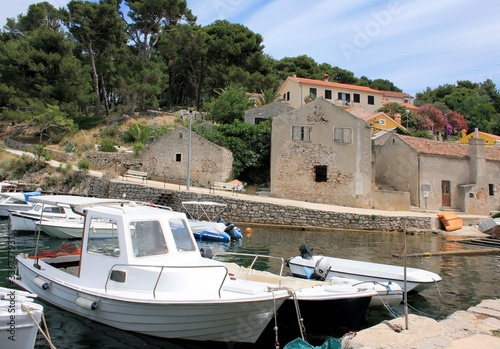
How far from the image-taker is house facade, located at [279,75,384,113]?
46.6 m

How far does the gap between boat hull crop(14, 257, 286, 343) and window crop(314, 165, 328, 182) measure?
23.1 meters

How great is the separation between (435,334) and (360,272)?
15.5ft

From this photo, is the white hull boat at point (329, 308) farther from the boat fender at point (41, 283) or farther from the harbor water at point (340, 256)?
the boat fender at point (41, 283)

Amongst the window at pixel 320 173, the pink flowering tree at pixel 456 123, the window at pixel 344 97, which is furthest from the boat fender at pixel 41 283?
the pink flowering tree at pixel 456 123

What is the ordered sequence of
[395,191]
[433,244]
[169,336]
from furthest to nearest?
[395,191] < [433,244] < [169,336]

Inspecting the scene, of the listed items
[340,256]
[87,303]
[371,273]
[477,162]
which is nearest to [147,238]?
[87,303]

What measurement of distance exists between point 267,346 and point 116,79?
42.3 m

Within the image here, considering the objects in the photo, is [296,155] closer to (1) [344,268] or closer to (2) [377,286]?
(1) [344,268]

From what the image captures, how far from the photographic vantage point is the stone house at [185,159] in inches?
1193

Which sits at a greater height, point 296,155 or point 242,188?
point 296,155

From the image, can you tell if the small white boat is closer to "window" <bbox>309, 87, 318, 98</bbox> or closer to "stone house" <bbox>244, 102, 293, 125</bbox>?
"stone house" <bbox>244, 102, 293, 125</bbox>

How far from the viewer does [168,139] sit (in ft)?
102

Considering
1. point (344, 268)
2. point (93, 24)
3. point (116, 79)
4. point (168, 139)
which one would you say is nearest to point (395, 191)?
point (168, 139)

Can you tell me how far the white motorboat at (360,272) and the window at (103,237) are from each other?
5.01 meters
